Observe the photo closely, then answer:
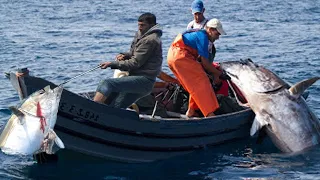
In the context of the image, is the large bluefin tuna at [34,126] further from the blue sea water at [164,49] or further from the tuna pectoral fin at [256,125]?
the tuna pectoral fin at [256,125]

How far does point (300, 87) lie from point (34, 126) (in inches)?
214

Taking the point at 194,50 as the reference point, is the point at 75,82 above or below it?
below

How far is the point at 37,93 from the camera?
9617 mm

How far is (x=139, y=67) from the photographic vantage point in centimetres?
1092

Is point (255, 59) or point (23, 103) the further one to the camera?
point (255, 59)

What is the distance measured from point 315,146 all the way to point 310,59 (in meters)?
8.40

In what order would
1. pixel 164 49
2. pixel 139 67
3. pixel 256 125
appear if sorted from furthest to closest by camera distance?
pixel 164 49 → pixel 256 125 → pixel 139 67

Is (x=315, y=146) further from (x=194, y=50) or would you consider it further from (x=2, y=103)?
(x=2, y=103)

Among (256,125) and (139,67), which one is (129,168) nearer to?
(139,67)

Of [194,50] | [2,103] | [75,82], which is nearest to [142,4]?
[75,82]

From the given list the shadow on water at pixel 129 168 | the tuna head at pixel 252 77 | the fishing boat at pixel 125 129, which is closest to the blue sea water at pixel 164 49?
the shadow on water at pixel 129 168

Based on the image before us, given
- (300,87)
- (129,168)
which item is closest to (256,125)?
(300,87)

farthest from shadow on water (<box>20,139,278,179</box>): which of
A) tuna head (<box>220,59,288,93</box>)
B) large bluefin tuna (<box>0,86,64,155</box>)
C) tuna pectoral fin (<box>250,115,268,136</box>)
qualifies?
tuna head (<box>220,59,288,93</box>)

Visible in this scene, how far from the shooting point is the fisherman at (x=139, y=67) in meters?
10.8
